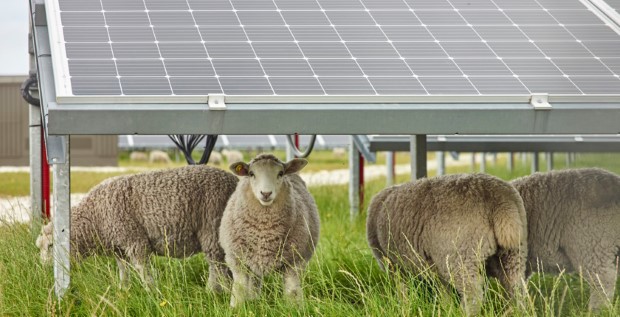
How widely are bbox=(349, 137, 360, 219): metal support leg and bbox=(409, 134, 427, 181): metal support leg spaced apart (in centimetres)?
345

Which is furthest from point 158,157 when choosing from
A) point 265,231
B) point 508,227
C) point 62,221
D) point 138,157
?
point 508,227

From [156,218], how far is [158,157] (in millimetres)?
30024

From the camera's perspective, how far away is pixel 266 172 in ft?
24.5

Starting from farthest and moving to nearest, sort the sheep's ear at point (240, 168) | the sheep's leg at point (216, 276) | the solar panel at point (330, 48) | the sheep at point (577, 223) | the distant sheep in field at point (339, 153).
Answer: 1. the distant sheep in field at point (339, 153)
2. the sheep's leg at point (216, 276)
3. the sheep at point (577, 223)
4. the sheep's ear at point (240, 168)
5. the solar panel at point (330, 48)

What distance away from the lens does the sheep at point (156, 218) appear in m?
8.16

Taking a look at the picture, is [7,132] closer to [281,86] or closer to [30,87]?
[30,87]

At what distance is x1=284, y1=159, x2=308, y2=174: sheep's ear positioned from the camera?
7613mm

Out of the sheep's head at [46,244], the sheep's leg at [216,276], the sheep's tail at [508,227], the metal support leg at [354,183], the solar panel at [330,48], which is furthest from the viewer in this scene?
the metal support leg at [354,183]

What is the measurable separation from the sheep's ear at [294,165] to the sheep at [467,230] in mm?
848

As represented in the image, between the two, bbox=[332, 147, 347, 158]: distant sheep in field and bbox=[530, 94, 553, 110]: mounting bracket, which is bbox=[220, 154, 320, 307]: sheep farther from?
bbox=[332, 147, 347, 158]: distant sheep in field

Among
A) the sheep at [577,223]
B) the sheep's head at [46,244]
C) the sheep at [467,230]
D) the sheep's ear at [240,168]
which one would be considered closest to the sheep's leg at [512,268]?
the sheep at [467,230]

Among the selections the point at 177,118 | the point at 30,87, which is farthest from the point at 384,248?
the point at 30,87

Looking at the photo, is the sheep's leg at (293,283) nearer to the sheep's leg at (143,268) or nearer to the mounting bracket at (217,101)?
the sheep's leg at (143,268)

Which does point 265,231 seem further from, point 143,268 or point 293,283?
point 143,268
